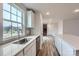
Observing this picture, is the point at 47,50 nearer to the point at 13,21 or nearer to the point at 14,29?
the point at 14,29

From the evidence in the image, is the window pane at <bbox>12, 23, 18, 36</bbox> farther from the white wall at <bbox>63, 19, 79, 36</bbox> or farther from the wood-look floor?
the white wall at <bbox>63, 19, 79, 36</bbox>

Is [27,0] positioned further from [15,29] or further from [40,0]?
[15,29]

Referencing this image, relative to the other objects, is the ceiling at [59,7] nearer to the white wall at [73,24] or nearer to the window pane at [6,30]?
the white wall at [73,24]

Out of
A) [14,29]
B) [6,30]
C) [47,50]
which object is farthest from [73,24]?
[6,30]

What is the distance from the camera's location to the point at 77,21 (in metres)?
2.34

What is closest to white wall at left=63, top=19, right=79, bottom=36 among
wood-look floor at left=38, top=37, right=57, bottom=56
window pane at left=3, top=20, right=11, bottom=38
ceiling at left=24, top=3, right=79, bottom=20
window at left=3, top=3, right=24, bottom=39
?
ceiling at left=24, top=3, right=79, bottom=20

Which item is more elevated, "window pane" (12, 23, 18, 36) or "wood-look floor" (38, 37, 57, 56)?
"window pane" (12, 23, 18, 36)

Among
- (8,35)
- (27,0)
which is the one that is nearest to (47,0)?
(27,0)

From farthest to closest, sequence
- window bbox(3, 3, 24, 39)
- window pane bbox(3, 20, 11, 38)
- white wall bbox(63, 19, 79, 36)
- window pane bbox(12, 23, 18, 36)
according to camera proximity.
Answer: white wall bbox(63, 19, 79, 36) < window pane bbox(12, 23, 18, 36) < window bbox(3, 3, 24, 39) < window pane bbox(3, 20, 11, 38)

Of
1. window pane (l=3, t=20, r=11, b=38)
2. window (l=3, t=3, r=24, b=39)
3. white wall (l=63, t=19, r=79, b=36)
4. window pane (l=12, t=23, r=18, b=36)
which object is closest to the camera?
window pane (l=3, t=20, r=11, b=38)

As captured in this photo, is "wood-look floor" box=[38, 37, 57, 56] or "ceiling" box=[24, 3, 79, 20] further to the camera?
"wood-look floor" box=[38, 37, 57, 56]

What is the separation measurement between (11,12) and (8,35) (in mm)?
460

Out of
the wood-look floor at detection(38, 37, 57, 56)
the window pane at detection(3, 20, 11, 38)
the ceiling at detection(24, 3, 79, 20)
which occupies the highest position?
the ceiling at detection(24, 3, 79, 20)

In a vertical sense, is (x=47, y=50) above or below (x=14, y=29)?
below
